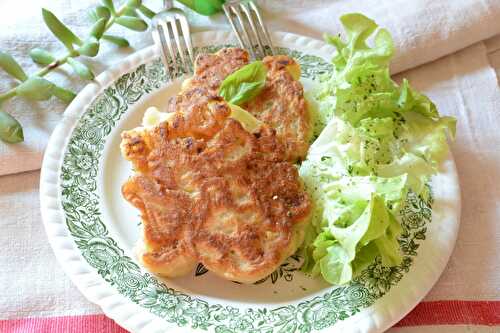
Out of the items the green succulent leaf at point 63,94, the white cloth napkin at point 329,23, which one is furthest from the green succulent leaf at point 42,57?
the green succulent leaf at point 63,94

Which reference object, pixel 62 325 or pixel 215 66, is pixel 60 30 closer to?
pixel 215 66

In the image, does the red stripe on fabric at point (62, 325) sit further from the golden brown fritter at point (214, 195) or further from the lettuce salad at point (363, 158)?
the lettuce salad at point (363, 158)

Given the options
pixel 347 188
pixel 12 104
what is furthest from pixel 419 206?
pixel 12 104

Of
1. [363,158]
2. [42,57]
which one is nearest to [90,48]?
[42,57]

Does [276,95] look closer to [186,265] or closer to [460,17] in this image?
[186,265]

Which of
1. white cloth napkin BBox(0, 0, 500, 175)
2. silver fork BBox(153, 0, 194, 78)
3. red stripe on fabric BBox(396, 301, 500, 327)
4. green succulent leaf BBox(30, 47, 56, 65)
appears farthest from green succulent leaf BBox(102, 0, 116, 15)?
red stripe on fabric BBox(396, 301, 500, 327)

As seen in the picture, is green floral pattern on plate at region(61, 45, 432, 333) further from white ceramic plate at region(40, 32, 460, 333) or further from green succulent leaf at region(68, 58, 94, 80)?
green succulent leaf at region(68, 58, 94, 80)
